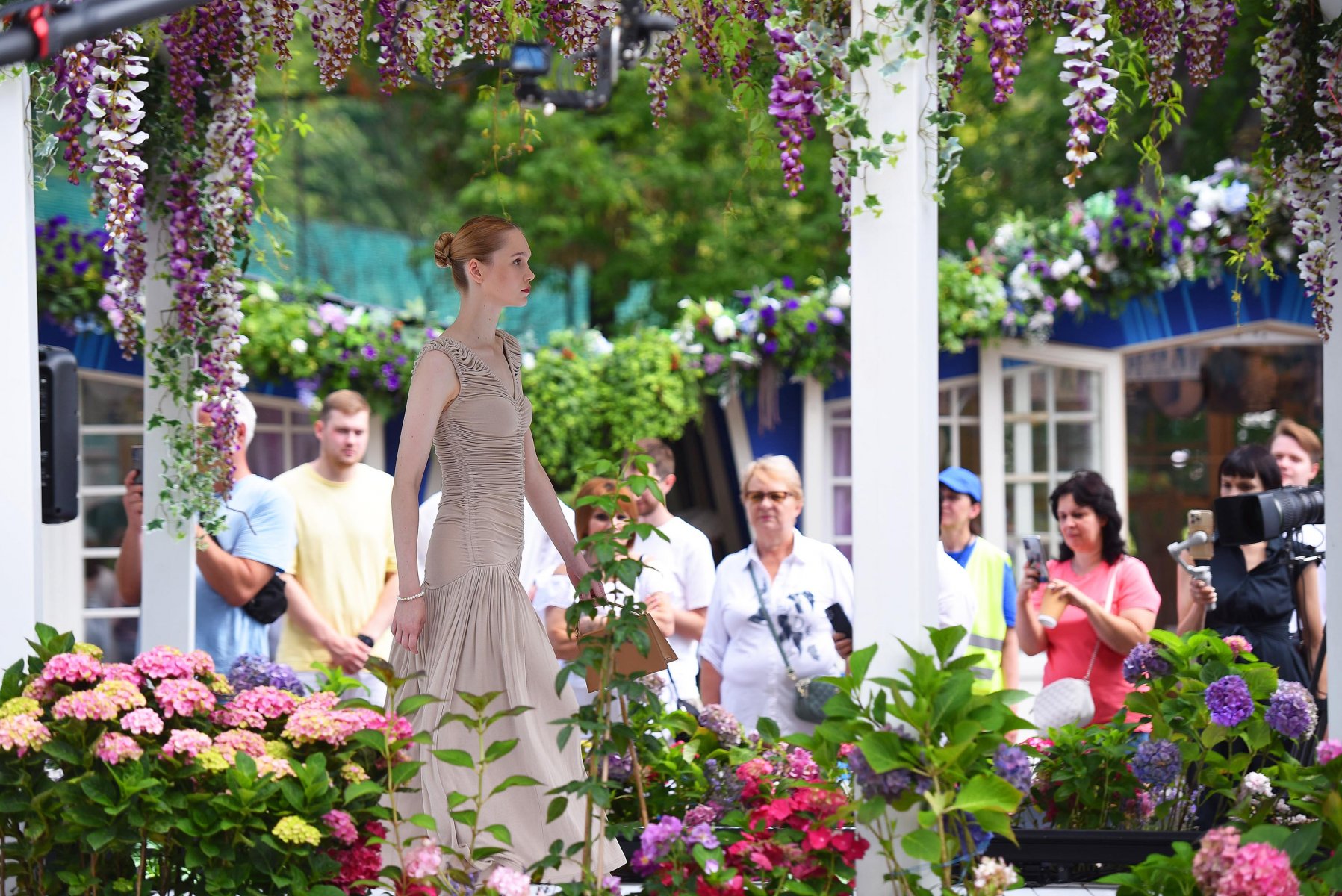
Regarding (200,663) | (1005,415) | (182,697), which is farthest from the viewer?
(1005,415)

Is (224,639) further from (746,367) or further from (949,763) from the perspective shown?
(746,367)

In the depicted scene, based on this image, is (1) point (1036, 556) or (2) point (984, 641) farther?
(2) point (984, 641)

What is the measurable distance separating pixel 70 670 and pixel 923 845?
177 centimetres

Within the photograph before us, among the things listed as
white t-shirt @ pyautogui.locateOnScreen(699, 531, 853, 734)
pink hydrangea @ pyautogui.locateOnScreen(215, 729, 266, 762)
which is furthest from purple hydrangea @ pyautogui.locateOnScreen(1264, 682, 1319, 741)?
pink hydrangea @ pyautogui.locateOnScreen(215, 729, 266, 762)

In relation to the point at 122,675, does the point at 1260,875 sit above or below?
below

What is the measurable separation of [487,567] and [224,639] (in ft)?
6.73

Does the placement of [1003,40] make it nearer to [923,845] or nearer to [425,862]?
[923,845]

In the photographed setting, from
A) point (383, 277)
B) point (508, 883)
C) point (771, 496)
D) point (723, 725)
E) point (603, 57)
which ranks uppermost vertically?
point (603, 57)

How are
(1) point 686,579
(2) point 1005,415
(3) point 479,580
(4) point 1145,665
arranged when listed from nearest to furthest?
(3) point 479,580 → (4) point 1145,665 → (1) point 686,579 → (2) point 1005,415

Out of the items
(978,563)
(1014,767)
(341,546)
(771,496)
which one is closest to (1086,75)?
(1014,767)

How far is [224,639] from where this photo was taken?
16.2ft

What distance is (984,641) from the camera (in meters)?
5.24

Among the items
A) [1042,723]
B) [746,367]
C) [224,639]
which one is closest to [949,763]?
[1042,723]

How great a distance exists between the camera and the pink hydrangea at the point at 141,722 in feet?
9.30
